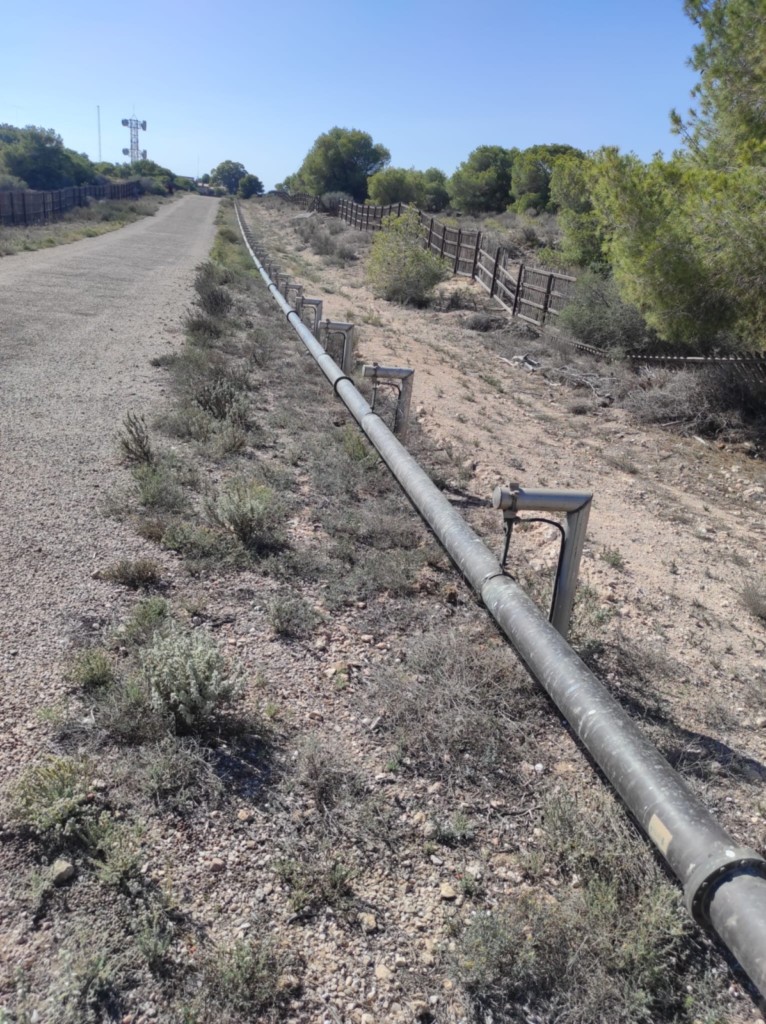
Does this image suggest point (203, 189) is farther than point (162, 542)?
Yes

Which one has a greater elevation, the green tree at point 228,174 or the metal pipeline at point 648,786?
the green tree at point 228,174

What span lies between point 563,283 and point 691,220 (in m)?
8.26

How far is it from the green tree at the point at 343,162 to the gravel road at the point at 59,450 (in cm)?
6168

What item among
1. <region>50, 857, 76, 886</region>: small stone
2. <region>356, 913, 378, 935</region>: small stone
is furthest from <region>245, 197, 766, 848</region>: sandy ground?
<region>50, 857, 76, 886</region>: small stone

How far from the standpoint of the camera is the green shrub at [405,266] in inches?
950

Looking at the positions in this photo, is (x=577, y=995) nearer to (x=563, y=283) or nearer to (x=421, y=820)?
(x=421, y=820)

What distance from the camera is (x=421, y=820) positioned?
3.16 m

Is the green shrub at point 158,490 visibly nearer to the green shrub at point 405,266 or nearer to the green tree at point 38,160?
the green shrub at point 405,266

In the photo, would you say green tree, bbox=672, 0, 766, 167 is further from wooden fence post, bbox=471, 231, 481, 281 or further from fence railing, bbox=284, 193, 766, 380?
wooden fence post, bbox=471, 231, 481, 281

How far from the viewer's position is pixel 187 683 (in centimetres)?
348

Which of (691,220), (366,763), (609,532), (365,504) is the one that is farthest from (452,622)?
(691,220)

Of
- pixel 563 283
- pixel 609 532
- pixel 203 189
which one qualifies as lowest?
pixel 609 532

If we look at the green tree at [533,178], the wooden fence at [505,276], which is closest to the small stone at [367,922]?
the wooden fence at [505,276]

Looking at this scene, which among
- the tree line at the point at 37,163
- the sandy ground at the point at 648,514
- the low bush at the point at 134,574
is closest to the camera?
the sandy ground at the point at 648,514
